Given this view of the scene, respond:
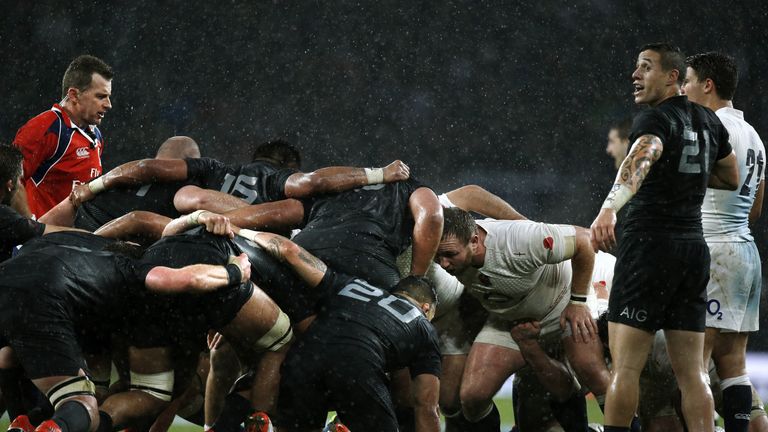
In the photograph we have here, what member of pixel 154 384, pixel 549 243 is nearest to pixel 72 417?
pixel 154 384

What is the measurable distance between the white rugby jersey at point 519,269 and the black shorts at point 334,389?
95cm

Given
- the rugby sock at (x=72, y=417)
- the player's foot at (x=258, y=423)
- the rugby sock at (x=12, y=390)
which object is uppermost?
the rugby sock at (x=72, y=417)

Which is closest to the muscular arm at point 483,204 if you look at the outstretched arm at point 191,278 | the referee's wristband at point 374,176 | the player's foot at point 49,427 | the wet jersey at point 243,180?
the referee's wristband at point 374,176

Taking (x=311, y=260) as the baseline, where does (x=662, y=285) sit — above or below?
above

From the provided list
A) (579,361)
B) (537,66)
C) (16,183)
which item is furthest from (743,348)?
(537,66)

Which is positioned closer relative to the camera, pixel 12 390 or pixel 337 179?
pixel 12 390

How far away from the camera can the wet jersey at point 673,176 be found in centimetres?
376

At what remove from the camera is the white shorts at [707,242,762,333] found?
Result: 4.35 meters

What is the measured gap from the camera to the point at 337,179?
15.3 ft

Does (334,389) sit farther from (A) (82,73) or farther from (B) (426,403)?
(A) (82,73)

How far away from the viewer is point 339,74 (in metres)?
11.2

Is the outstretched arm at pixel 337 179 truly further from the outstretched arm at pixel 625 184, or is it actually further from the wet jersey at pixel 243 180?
the outstretched arm at pixel 625 184

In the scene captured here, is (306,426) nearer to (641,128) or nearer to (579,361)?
(579,361)

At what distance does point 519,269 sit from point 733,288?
104 cm
